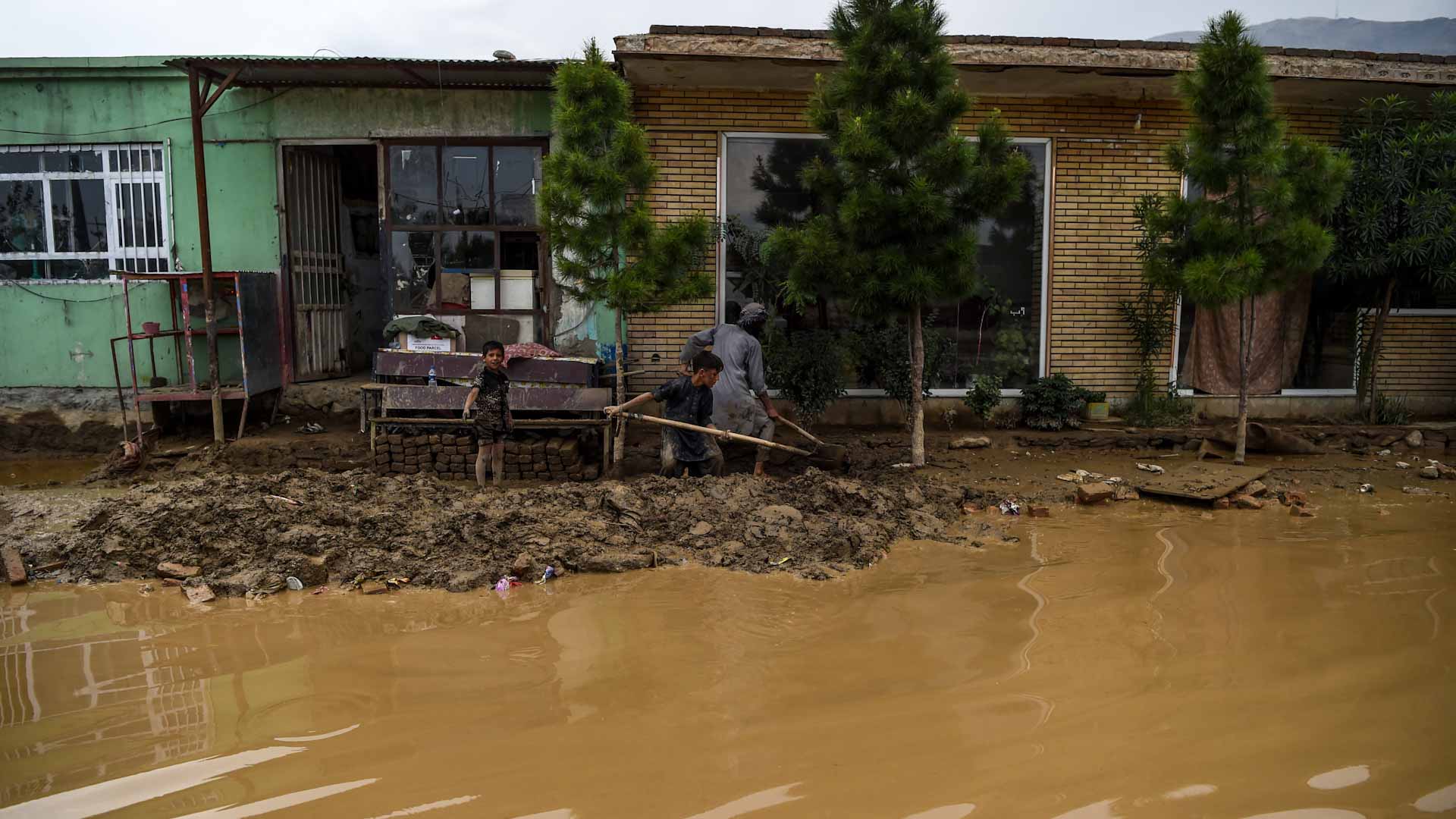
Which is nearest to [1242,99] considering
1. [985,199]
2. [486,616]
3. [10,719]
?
[985,199]

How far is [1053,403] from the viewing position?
994 centimetres

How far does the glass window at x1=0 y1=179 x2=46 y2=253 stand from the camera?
33.4 feet

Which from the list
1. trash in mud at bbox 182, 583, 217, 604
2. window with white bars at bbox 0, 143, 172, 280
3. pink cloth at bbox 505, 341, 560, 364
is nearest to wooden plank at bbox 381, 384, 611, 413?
pink cloth at bbox 505, 341, 560, 364

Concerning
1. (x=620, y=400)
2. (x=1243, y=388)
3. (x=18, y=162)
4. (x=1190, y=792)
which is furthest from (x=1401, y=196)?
(x=18, y=162)

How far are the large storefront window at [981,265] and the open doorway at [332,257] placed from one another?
4.07 metres

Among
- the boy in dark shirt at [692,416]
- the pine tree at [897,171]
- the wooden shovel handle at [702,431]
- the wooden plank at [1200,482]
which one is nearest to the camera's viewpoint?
the wooden plank at [1200,482]

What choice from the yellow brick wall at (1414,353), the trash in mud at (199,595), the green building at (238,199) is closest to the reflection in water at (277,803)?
the trash in mud at (199,595)

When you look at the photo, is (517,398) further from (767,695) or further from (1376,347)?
(1376,347)

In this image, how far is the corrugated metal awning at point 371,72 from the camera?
886 cm

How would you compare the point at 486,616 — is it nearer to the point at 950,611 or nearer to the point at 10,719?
the point at 10,719

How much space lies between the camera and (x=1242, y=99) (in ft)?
26.3

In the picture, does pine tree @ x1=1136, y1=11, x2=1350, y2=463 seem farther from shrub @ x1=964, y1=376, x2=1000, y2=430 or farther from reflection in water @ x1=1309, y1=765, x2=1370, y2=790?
reflection in water @ x1=1309, y1=765, x2=1370, y2=790

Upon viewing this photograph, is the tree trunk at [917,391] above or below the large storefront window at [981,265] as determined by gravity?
below

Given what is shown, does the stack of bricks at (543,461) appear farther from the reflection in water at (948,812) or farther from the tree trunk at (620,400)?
the reflection in water at (948,812)
